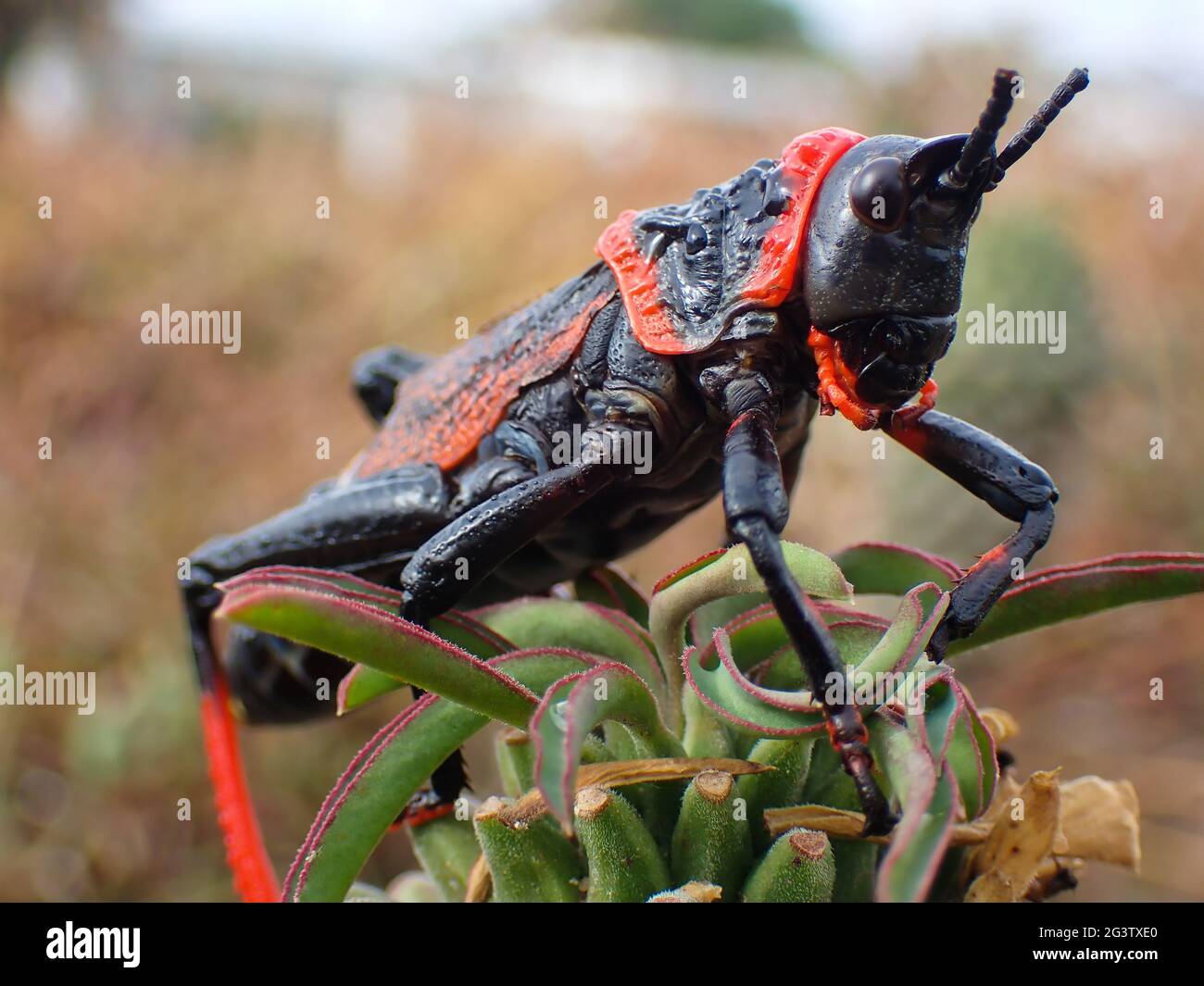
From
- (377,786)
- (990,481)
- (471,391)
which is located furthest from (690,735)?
(471,391)

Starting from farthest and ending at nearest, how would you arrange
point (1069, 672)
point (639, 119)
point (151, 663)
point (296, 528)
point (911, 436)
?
point (639, 119), point (1069, 672), point (151, 663), point (296, 528), point (911, 436)

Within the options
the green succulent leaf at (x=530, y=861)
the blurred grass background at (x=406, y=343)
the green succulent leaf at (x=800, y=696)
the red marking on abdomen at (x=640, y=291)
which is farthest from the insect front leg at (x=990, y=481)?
the blurred grass background at (x=406, y=343)

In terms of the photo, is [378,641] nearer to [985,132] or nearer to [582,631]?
[582,631]

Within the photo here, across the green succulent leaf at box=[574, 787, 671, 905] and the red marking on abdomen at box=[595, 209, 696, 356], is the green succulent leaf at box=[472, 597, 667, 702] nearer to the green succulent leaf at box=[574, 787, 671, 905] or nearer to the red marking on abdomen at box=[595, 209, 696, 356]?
the green succulent leaf at box=[574, 787, 671, 905]
